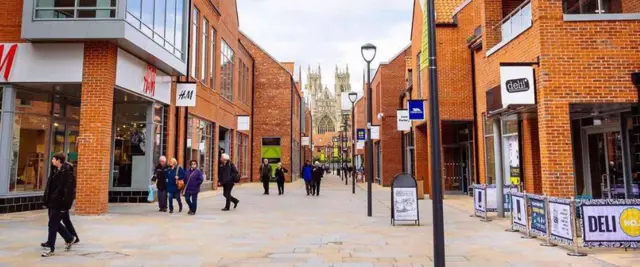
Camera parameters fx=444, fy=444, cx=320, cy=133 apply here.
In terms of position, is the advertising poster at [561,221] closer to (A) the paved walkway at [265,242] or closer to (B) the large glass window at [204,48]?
(A) the paved walkway at [265,242]

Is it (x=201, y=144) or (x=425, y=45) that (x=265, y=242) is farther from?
(x=201, y=144)

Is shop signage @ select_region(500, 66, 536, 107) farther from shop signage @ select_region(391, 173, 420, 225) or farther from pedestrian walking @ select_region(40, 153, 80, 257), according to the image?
pedestrian walking @ select_region(40, 153, 80, 257)

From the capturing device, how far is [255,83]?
1510 inches

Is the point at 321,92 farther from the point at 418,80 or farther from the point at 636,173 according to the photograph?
the point at 636,173

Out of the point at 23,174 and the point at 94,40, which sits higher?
the point at 94,40

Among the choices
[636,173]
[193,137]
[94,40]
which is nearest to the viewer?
[636,173]

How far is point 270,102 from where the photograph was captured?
38.2 metres

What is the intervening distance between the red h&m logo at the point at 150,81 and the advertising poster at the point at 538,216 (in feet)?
39.0

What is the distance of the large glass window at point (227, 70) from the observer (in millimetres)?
26578

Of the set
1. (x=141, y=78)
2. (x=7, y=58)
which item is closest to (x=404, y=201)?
(x=141, y=78)

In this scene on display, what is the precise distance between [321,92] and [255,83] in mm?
82529

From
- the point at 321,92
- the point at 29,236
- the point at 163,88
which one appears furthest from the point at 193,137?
the point at 321,92

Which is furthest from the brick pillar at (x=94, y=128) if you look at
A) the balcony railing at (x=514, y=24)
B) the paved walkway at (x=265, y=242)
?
the balcony railing at (x=514, y=24)

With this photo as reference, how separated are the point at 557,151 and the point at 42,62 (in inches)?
515
